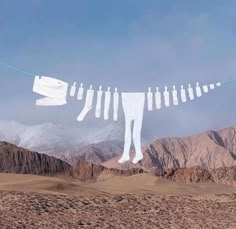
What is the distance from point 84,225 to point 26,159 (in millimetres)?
112139

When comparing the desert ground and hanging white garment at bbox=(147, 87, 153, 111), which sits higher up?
hanging white garment at bbox=(147, 87, 153, 111)

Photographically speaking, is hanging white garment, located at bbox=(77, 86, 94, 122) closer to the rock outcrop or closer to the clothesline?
the clothesline

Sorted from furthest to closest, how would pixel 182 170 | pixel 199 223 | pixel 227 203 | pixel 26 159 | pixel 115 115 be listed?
pixel 26 159 → pixel 182 170 → pixel 227 203 → pixel 199 223 → pixel 115 115

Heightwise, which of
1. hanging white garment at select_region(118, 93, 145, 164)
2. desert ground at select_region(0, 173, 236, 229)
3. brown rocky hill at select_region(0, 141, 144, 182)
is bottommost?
desert ground at select_region(0, 173, 236, 229)

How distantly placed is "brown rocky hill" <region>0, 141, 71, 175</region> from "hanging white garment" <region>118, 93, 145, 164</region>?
112796 millimetres

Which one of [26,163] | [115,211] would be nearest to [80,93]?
[115,211]

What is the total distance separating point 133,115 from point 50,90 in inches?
89.0

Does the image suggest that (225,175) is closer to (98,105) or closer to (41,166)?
(41,166)

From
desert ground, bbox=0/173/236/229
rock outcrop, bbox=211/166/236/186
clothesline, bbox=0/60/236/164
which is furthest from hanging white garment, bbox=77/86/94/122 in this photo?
rock outcrop, bbox=211/166/236/186

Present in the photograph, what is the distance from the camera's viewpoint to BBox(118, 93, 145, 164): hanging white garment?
13.8 m

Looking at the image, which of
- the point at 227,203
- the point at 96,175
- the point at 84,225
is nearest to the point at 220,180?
the point at 96,175

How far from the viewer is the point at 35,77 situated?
13906 millimetres

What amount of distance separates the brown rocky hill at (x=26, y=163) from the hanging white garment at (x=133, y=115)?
113 metres

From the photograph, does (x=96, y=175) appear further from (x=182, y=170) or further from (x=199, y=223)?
(x=199, y=223)
